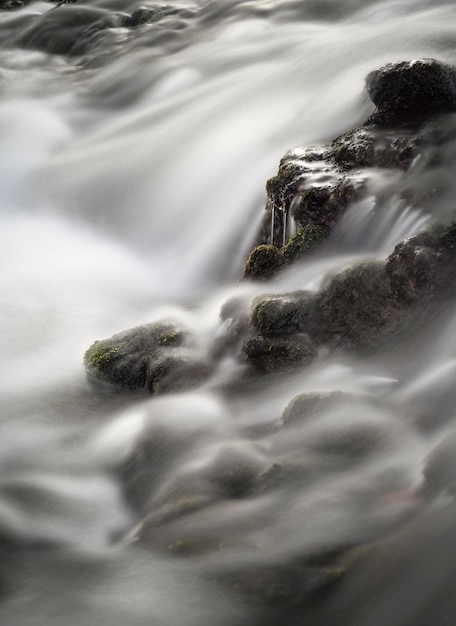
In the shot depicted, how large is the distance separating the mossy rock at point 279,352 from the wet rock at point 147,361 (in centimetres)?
32

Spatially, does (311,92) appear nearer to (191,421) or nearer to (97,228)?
(97,228)

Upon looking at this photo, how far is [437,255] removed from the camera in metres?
4.85

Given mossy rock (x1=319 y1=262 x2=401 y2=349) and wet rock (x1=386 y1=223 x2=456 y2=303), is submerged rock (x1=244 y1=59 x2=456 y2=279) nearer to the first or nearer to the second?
wet rock (x1=386 y1=223 x2=456 y2=303)

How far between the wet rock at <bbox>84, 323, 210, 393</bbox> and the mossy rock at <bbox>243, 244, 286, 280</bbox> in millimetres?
752

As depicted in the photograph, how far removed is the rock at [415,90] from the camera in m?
5.92

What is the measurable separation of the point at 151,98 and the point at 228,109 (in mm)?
1710

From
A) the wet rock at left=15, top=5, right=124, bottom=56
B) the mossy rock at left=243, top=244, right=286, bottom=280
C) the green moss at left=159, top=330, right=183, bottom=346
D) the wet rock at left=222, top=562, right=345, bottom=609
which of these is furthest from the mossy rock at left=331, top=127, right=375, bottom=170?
the wet rock at left=15, top=5, right=124, bottom=56

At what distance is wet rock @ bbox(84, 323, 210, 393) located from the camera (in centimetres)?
500

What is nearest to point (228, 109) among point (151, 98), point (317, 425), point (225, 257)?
point (151, 98)

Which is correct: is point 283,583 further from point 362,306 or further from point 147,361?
point 147,361

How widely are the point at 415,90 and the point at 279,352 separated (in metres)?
2.39

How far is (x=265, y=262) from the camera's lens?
→ 227 inches

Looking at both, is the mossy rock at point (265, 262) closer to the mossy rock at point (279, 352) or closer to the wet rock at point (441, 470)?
the mossy rock at point (279, 352)

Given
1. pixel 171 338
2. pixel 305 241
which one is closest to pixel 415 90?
pixel 305 241
